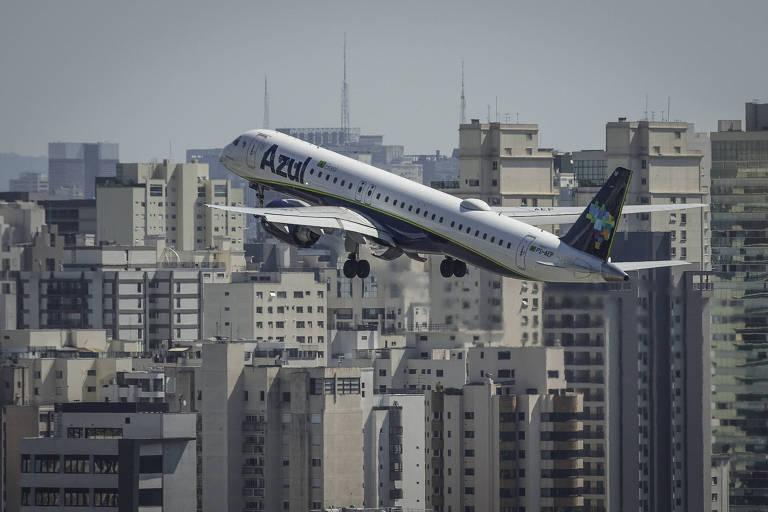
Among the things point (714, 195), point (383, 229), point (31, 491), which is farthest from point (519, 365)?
point (383, 229)

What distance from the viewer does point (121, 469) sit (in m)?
154

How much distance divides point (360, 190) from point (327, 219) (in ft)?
8.50

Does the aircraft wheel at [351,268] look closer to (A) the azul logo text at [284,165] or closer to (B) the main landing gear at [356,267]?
(B) the main landing gear at [356,267]

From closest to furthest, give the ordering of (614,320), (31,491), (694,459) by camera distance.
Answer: (31,491) → (614,320) → (694,459)

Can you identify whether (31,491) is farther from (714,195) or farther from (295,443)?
(714,195)

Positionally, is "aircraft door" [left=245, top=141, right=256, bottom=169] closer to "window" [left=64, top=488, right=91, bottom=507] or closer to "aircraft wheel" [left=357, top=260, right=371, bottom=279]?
"aircraft wheel" [left=357, top=260, right=371, bottom=279]

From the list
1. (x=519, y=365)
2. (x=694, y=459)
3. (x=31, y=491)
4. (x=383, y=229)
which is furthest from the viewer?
(x=519, y=365)

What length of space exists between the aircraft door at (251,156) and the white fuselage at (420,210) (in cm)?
5

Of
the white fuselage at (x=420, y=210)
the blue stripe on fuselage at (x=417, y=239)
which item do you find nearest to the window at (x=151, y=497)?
the white fuselage at (x=420, y=210)

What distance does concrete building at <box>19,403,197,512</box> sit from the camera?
154000mm

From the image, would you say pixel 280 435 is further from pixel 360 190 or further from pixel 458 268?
pixel 360 190

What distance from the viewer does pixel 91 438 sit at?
160125mm

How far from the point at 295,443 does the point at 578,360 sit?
20302 millimetres

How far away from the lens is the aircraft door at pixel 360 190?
129875 mm
